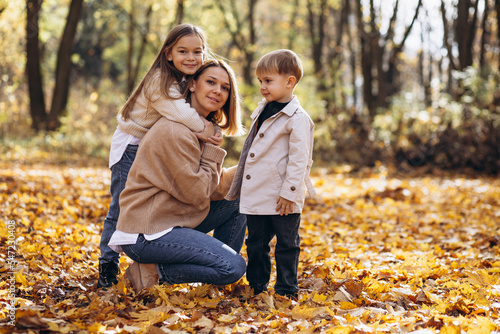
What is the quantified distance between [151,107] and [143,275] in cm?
112

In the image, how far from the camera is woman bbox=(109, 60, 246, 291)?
118 inches

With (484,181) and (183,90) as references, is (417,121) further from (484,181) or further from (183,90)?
(183,90)

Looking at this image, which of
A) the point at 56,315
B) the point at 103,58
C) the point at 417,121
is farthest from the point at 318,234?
the point at 103,58

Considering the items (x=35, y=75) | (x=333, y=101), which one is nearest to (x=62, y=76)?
(x=35, y=75)

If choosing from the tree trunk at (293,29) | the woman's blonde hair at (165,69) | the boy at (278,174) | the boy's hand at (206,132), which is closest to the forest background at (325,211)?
the boy at (278,174)

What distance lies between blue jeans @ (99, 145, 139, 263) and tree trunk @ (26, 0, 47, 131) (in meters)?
11.8

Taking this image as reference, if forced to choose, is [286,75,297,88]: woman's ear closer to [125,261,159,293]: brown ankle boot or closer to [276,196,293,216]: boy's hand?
[276,196,293,216]: boy's hand

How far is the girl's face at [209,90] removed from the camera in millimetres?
3236

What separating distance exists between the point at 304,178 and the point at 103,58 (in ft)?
89.3

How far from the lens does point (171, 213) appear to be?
308 centimetres

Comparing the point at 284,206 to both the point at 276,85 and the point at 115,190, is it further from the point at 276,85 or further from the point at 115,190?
the point at 115,190

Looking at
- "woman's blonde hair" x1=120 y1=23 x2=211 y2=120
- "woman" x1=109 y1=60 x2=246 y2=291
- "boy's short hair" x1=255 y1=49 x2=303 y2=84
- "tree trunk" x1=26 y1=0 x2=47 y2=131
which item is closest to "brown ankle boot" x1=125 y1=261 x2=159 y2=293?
"woman" x1=109 y1=60 x2=246 y2=291

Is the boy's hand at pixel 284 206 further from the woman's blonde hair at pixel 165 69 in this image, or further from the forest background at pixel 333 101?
the forest background at pixel 333 101

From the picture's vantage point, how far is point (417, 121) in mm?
11242
